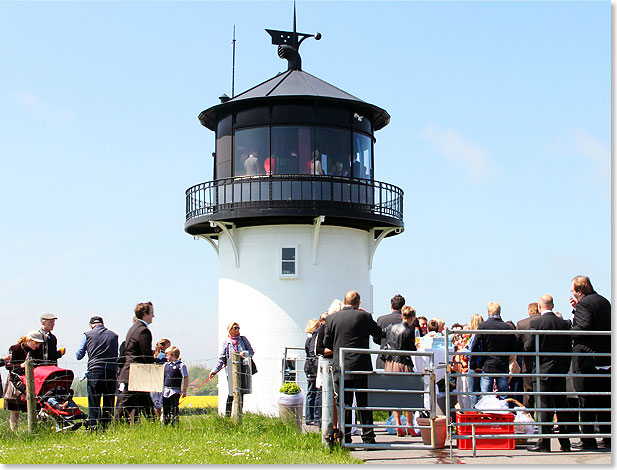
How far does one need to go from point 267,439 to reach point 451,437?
247 centimetres

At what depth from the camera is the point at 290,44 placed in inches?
963

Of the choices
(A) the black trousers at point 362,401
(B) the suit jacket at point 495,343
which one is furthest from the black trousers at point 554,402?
(A) the black trousers at point 362,401

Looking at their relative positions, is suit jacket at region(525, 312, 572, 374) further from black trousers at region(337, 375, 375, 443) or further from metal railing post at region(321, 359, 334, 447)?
metal railing post at region(321, 359, 334, 447)

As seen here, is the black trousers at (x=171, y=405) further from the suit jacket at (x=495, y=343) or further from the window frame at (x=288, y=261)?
the window frame at (x=288, y=261)

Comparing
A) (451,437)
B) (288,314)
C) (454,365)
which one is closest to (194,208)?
(288,314)

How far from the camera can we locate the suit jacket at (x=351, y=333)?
11.4m

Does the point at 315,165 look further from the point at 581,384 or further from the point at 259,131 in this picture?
the point at 581,384

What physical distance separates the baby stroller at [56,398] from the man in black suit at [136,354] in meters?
0.75

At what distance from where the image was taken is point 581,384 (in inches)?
445

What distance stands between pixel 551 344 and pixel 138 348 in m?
6.16

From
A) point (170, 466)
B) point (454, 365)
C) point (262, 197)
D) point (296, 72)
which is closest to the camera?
point (170, 466)

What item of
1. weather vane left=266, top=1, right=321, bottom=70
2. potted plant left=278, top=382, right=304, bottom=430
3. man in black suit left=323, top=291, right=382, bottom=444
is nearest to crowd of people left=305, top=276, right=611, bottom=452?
man in black suit left=323, top=291, right=382, bottom=444

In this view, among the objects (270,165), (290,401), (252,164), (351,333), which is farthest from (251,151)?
(351,333)

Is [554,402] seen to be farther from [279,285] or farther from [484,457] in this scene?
[279,285]
